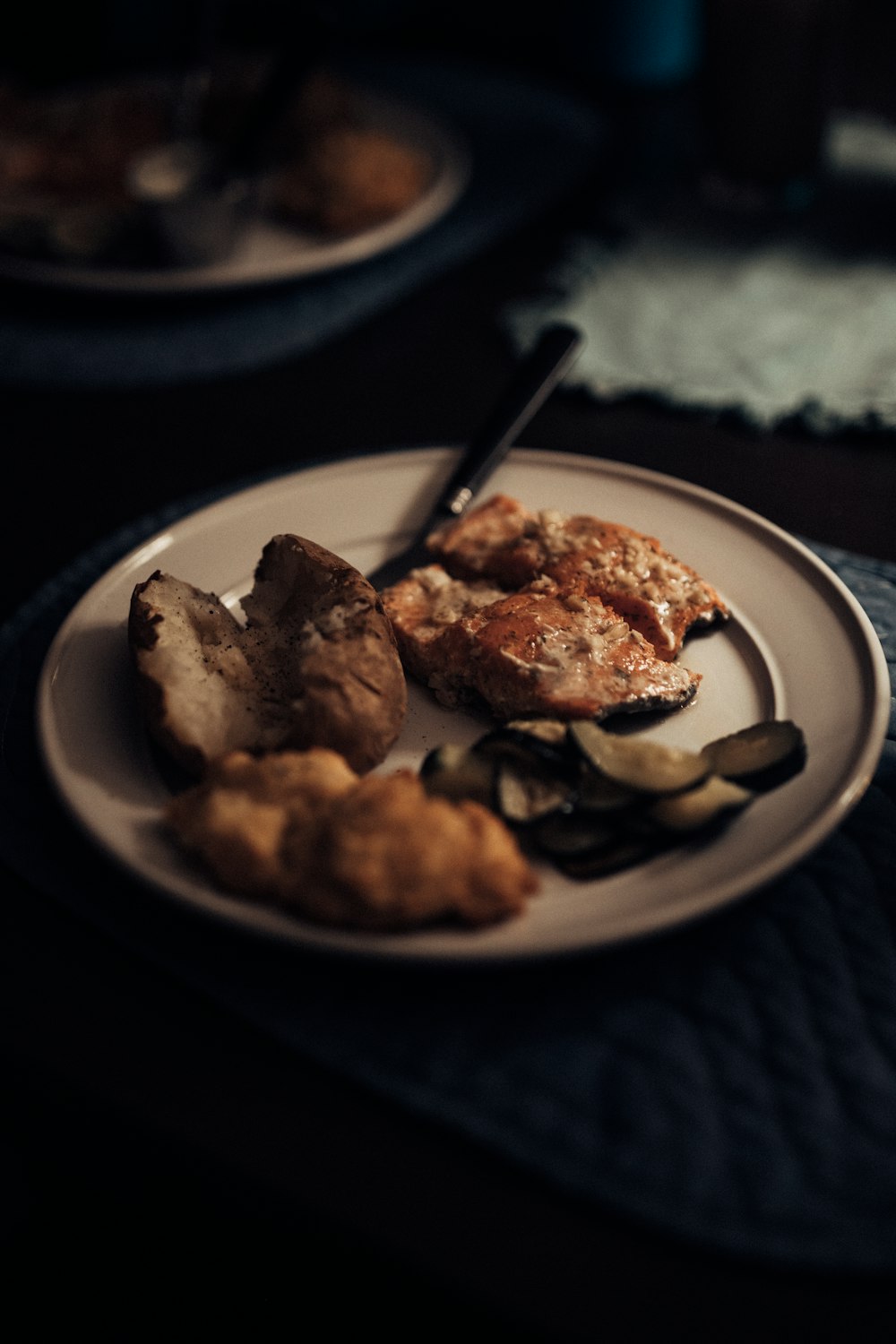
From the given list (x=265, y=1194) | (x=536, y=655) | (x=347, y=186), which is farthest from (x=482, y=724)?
(x=347, y=186)

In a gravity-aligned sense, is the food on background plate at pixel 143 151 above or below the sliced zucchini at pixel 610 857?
above

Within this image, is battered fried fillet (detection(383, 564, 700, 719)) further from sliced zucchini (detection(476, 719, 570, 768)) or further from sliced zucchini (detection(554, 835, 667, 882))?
sliced zucchini (detection(554, 835, 667, 882))

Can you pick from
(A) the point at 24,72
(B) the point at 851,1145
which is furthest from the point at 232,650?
(A) the point at 24,72

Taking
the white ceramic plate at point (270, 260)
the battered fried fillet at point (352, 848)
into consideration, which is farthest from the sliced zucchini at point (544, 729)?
the white ceramic plate at point (270, 260)

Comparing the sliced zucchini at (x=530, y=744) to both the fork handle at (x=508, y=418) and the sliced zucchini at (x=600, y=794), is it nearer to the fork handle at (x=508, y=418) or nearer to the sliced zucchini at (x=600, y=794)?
the sliced zucchini at (x=600, y=794)

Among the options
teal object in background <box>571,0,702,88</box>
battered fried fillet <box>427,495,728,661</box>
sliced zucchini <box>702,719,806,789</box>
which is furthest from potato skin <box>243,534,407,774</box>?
teal object in background <box>571,0,702,88</box>
